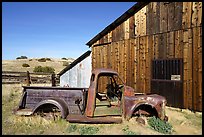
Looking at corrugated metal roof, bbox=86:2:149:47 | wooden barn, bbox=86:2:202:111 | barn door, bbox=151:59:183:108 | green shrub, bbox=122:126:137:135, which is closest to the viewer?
green shrub, bbox=122:126:137:135

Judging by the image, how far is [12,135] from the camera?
20.8 feet

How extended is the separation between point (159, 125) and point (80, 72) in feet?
31.3

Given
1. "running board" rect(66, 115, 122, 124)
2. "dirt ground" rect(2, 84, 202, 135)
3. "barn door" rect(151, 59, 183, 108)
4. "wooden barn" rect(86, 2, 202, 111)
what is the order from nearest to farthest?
"dirt ground" rect(2, 84, 202, 135)
"running board" rect(66, 115, 122, 124)
"wooden barn" rect(86, 2, 202, 111)
"barn door" rect(151, 59, 183, 108)

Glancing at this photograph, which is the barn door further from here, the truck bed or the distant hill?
the distant hill

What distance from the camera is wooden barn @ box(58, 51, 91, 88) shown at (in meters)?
15.3

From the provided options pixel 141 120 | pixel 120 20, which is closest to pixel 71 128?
pixel 141 120

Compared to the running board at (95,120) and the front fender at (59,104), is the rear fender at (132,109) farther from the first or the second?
the front fender at (59,104)

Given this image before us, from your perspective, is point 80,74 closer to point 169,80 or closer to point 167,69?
point 167,69

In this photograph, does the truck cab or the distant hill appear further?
the distant hill

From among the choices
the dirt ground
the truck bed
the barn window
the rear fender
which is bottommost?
the dirt ground

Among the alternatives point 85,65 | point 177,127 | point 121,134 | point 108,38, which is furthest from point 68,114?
point 85,65

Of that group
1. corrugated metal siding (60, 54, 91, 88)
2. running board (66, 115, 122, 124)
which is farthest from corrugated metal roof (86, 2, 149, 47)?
running board (66, 115, 122, 124)

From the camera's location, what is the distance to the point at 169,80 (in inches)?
400

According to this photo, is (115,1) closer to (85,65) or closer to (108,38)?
(108,38)
